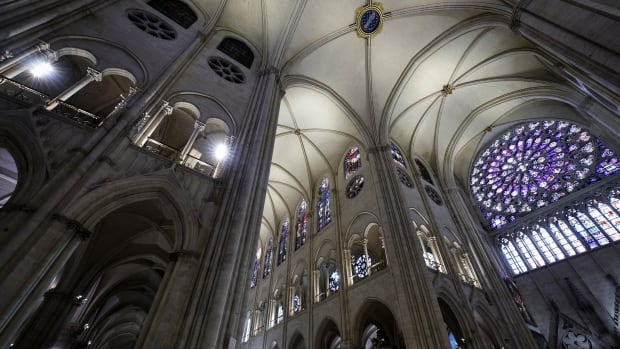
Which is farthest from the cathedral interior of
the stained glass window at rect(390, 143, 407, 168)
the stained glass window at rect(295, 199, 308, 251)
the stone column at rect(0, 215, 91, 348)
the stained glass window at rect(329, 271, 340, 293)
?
the stained glass window at rect(329, 271, 340, 293)

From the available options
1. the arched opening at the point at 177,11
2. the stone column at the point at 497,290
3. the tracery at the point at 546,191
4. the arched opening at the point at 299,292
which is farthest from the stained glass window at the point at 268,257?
the tracery at the point at 546,191

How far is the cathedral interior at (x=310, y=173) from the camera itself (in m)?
4.19

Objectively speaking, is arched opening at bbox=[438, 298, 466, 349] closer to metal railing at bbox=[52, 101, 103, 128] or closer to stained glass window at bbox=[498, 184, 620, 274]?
stained glass window at bbox=[498, 184, 620, 274]

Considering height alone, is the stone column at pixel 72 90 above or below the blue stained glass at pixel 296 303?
above

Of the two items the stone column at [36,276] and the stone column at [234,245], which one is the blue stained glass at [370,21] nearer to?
the stone column at [234,245]

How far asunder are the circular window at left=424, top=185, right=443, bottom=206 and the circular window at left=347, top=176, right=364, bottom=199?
3.86 m

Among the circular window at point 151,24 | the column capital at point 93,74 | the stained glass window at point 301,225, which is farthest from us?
the stained glass window at point 301,225

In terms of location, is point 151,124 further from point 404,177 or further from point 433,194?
point 433,194

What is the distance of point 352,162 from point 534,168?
384 inches

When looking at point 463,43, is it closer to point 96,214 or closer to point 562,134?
point 562,134

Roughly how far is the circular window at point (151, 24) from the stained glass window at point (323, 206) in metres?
10.2

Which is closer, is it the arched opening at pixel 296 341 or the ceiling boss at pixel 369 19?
the ceiling boss at pixel 369 19

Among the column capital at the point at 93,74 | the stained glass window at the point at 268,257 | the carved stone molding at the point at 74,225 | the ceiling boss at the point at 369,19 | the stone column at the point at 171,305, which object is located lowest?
the stone column at the point at 171,305

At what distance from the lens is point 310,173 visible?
16266 mm
